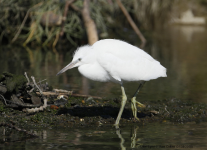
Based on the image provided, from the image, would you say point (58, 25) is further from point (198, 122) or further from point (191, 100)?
point (198, 122)

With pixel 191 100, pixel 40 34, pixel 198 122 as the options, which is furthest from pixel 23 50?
pixel 198 122

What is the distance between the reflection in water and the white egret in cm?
138

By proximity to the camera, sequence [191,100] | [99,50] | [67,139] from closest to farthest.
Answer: [67,139] < [99,50] < [191,100]

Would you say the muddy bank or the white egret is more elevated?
the white egret

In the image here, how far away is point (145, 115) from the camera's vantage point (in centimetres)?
631

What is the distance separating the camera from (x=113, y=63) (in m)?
5.68

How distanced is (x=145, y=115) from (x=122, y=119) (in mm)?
451

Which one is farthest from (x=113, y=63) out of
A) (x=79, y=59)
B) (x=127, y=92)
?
(x=127, y=92)

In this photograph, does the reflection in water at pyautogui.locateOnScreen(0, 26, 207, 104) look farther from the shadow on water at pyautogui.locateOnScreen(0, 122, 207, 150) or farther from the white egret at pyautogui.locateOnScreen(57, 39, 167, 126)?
the shadow on water at pyautogui.locateOnScreen(0, 122, 207, 150)

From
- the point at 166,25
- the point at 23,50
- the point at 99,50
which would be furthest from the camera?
the point at 166,25

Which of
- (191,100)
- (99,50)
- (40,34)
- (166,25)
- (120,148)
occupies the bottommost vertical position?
(120,148)

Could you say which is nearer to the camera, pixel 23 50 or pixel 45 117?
pixel 45 117

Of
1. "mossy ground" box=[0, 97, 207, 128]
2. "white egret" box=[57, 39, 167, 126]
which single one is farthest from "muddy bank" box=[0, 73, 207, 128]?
"white egret" box=[57, 39, 167, 126]

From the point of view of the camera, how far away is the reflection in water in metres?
8.11
